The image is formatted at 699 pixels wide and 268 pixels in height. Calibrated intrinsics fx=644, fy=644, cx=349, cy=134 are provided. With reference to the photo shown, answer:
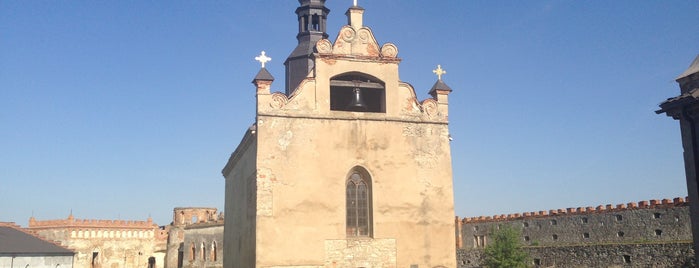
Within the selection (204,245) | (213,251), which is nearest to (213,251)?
(213,251)

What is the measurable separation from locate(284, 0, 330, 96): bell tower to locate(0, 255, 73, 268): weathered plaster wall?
24.4 metres

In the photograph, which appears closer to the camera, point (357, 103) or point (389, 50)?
point (357, 103)

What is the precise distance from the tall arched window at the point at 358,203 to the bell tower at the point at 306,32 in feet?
29.6

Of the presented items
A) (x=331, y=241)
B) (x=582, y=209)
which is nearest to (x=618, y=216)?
(x=582, y=209)

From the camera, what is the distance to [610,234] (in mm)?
41719

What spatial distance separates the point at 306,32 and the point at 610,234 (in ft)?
84.2

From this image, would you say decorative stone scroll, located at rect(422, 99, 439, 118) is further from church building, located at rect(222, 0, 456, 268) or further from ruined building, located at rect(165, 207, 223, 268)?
ruined building, located at rect(165, 207, 223, 268)

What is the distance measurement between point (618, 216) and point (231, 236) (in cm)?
2704

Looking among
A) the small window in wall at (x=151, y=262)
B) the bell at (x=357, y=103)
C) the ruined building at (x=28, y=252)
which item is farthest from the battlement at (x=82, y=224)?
the bell at (x=357, y=103)

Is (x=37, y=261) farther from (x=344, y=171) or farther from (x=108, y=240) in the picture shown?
(x=344, y=171)

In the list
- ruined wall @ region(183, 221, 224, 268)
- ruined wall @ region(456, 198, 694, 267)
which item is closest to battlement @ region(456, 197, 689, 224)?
ruined wall @ region(456, 198, 694, 267)

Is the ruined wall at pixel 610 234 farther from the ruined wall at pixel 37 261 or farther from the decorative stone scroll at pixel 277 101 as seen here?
the ruined wall at pixel 37 261

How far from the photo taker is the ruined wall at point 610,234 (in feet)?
122

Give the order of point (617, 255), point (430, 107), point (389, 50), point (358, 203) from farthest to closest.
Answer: point (617, 255), point (389, 50), point (430, 107), point (358, 203)
